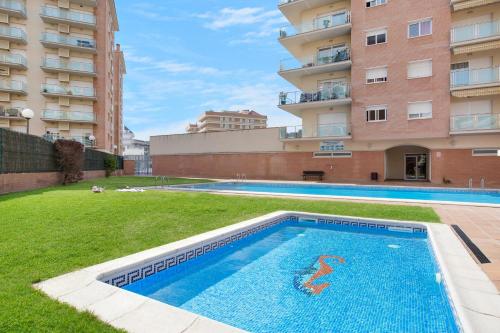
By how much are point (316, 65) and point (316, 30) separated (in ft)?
9.25

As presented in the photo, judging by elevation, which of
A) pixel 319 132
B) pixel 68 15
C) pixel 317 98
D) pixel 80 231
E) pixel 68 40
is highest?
pixel 68 15

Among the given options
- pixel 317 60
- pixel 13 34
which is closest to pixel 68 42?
pixel 13 34

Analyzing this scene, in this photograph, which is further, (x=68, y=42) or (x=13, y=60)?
(x=68, y=42)

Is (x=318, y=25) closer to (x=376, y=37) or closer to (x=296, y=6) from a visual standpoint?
(x=296, y=6)

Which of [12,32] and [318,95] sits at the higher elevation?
[12,32]

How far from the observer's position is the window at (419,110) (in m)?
21.5

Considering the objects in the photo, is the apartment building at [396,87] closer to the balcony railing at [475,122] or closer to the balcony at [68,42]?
the balcony railing at [475,122]

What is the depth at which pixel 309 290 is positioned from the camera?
4473 millimetres

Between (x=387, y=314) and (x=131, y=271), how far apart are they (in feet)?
11.2

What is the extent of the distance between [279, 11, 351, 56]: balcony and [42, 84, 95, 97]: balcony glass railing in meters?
22.8

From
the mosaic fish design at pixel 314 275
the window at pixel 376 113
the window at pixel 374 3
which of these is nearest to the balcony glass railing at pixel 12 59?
the window at pixel 374 3

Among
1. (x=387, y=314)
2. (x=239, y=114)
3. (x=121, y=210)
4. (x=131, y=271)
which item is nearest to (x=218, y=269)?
(x=131, y=271)

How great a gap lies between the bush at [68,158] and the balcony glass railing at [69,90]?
18.6 metres

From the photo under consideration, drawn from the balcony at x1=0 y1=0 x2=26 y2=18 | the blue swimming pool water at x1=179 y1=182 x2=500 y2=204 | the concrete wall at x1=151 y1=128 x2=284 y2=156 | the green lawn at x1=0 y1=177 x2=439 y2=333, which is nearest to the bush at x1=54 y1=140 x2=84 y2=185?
the blue swimming pool water at x1=179 y1=182 x2=500 y2=204
